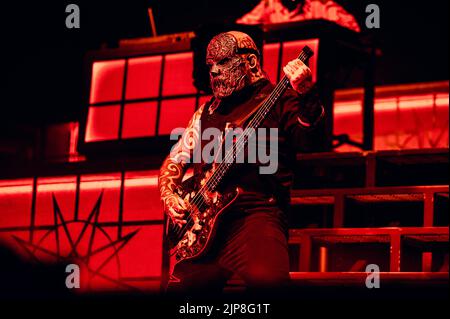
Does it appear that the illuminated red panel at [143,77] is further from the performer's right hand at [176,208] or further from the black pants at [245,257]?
the black pants at [245,257]

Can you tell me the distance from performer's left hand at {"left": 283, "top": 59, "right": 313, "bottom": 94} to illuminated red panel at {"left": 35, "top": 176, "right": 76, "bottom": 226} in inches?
139

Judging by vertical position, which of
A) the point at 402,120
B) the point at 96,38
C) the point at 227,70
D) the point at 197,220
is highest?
the point at 96,38

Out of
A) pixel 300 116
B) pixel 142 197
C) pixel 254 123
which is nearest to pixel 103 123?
pixel 142 197

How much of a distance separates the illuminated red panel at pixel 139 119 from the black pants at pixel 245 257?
12.0 ft

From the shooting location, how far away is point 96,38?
392 inches

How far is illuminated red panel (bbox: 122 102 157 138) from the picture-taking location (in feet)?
28.3

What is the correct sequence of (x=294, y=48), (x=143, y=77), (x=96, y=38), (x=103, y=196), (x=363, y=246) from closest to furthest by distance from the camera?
(x=363, y=246) → (x=103, y=196) → (x=294, y=48) → (x=143, y=77) → (x=96, y=38)

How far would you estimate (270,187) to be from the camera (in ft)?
15.9

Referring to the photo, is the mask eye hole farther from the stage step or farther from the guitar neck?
the stage step

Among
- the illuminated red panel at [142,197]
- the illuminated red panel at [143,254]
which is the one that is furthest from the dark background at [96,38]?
the illuminated red panel at [143,254]

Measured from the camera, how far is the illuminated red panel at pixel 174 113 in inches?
332

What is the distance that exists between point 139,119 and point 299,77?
4.10m

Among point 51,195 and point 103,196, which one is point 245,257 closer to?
point 103,196

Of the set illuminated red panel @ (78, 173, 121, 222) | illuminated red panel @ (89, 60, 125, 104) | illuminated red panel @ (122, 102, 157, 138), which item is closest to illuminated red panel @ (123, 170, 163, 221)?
illuminated red panel @ (78, 173, 121, 222)
